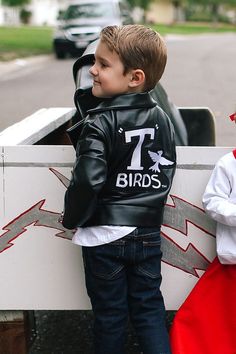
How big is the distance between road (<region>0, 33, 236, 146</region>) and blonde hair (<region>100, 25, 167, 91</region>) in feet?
15.3

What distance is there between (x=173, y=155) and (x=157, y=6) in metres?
80.0

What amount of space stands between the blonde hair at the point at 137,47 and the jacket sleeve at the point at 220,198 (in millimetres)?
449

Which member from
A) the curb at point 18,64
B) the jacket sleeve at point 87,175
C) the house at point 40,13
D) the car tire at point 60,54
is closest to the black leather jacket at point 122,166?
the jacket sleeve at point 87,175

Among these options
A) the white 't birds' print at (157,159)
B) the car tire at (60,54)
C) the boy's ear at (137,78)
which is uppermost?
the boy's ear at (137,78)

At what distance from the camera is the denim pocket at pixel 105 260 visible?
7.77 ft

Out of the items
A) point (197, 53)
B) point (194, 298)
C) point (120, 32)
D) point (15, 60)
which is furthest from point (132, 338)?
point (197, 53)

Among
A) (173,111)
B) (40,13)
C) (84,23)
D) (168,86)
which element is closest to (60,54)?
(84,23)

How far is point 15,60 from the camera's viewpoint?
64.8ft

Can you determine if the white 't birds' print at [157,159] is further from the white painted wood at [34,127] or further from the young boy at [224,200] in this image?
the white painted wood at [34,127]

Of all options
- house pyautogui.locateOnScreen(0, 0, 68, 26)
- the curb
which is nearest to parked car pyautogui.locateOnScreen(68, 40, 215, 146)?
the curb

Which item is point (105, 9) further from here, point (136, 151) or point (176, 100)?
point (136, 151)

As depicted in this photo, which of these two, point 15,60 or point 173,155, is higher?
point 173,155

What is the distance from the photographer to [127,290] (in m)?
2.48

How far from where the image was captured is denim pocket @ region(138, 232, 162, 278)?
2404 millimetres
